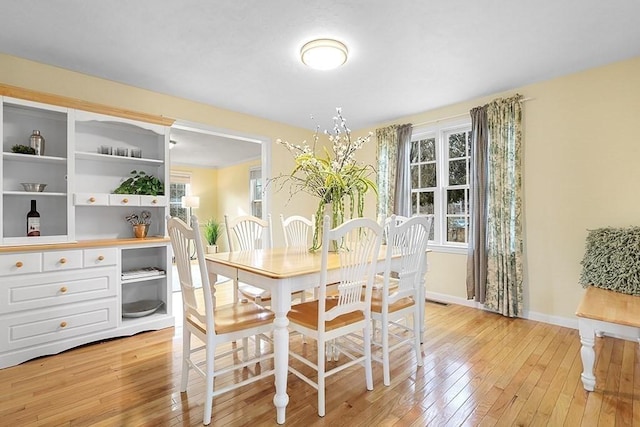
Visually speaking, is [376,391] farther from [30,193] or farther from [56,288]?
[30,193]

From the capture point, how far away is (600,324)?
6.43 ft

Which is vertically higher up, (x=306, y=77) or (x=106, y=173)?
(x=306, y=77)

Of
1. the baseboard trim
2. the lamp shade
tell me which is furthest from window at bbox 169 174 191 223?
the baseboard trim

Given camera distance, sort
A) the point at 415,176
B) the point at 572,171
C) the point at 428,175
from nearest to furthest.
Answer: the point at 572,171
the point at 428,175
the point at 415,176

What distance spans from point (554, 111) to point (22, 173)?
16.1 ft

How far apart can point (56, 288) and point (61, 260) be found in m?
0.22

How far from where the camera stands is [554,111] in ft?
10.3

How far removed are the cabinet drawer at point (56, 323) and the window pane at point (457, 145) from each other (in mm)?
4006

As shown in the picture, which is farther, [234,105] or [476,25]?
[234,105]

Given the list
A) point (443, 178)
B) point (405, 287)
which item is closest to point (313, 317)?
point (405, 287)

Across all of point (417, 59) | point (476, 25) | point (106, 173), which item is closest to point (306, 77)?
point (417, 59)

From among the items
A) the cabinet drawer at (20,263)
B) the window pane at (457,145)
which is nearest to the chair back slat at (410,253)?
the window pane at (457,145)

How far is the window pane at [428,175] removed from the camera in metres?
4.19

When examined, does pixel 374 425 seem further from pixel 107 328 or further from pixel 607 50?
pixel 607 50
